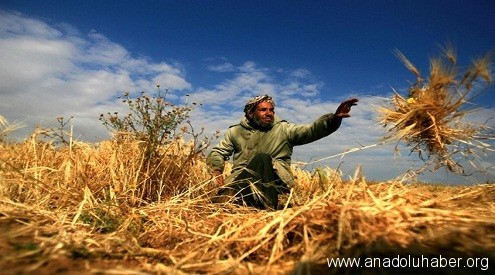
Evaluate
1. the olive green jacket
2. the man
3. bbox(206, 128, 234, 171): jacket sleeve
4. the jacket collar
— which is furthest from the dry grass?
the jacket collar

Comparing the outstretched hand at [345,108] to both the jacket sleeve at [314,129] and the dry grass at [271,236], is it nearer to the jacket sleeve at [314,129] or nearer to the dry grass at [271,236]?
the jacket sleeve at [314,129]

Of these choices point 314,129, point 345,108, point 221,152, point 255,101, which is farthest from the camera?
point 221,152

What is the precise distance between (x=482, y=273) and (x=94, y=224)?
6.94 ft

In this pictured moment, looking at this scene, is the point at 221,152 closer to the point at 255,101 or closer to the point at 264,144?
the point at 264,144

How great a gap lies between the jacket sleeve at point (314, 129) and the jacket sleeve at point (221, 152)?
0.89m

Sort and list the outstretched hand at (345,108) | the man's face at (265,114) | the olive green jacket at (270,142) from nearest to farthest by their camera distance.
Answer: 1. the outstretched hand at (345,108)
2. the olive green jacket at (270,142)
3. the man's face at (265,114)

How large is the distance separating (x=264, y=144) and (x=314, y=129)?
0.76 metres

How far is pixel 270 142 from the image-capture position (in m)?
4.73

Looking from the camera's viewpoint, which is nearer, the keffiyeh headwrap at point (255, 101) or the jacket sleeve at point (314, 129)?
the jacket sleeve at point (314, 129)

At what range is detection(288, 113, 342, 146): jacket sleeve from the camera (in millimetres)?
4055

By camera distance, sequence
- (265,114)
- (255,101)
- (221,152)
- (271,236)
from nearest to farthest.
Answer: (271,236) → (265,114) → (255,101) → (221,152)

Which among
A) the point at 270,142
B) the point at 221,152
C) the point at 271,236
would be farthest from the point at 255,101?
the point at 271,236

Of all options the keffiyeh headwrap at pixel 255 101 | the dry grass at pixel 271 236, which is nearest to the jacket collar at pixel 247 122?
the keffiyeh headwrap at pixel 255 101

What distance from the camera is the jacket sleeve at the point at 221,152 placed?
4.84 metres
